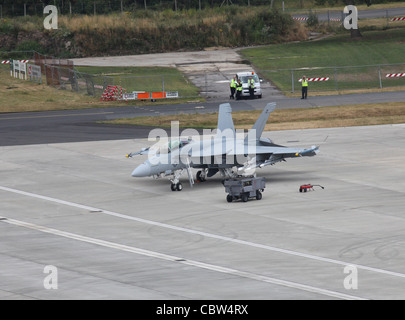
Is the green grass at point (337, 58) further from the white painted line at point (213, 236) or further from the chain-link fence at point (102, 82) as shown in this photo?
the white painted line at point (213, 236)

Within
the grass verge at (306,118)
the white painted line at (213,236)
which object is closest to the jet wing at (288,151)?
the white painted line at (213,236)

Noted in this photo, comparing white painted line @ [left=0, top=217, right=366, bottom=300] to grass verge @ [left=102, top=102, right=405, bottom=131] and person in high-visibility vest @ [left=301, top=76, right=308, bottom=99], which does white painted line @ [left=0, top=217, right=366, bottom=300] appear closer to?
grass verge @ [left=102, top=102, right=405, bottom=131]

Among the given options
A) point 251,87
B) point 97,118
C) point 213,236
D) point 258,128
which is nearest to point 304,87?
point 251,87

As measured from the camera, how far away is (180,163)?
38.5m

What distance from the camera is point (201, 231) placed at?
3073 cm

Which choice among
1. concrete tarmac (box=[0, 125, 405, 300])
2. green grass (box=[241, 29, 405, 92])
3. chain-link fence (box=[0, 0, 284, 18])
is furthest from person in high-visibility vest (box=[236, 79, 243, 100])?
chain-link fence (box=[0, 0, 284, 18])

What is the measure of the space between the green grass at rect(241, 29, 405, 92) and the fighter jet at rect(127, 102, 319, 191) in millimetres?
36801

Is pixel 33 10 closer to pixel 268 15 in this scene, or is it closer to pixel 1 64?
pixel 1 64

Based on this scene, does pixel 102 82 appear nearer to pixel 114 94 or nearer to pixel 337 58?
pixel 114 94

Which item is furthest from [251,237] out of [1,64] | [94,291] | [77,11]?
[77,11]

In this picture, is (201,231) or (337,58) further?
(337,58)

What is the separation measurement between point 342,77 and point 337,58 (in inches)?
281

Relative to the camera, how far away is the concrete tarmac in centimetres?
2323
